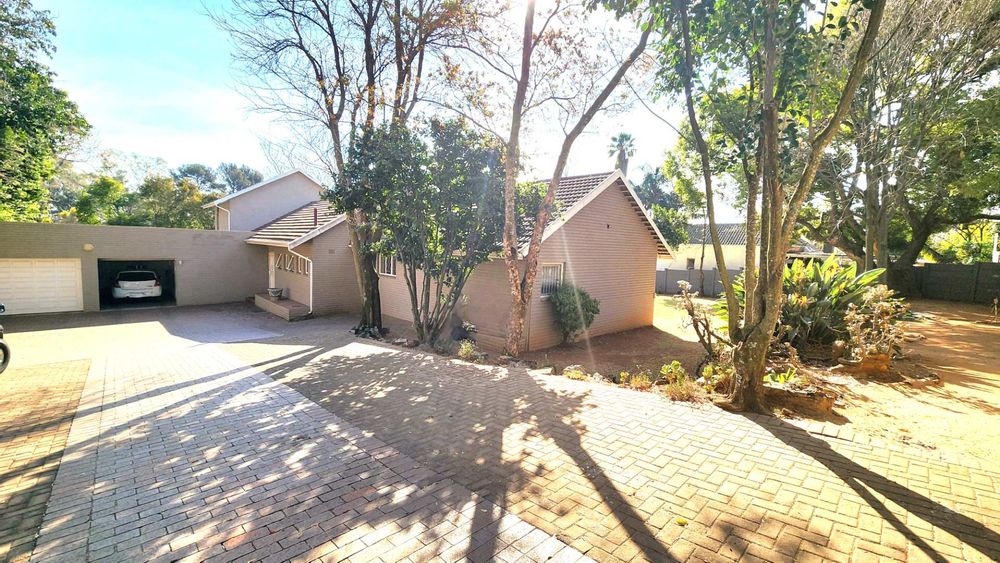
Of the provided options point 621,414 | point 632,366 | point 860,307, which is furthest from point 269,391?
point 860,307

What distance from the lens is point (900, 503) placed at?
3531mm

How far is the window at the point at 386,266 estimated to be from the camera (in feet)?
54.8

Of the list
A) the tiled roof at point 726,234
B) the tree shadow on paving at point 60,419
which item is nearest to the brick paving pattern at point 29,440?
the tree shadow on paving at point 60,419

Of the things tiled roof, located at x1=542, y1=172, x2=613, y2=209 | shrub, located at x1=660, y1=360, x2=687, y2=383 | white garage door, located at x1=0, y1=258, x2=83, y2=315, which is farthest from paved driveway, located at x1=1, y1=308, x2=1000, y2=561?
white garage door, located at x1=0, y1=258, x2=83, y2=315

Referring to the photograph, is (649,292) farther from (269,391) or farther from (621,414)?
(269,391)

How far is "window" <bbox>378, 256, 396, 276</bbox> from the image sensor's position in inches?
657

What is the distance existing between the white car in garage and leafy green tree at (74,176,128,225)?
10870 millimetres

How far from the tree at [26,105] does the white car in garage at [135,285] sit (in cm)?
414

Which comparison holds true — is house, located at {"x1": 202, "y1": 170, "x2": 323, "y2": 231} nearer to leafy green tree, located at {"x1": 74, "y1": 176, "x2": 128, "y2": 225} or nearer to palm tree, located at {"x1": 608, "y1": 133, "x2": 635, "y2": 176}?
leafy green tree, located at {"x1": 74, "y1": 176, "x2": 128, "y2": 225}

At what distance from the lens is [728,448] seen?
4676 mm

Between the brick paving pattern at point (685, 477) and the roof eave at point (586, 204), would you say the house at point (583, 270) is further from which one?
the brick paving pattern at point (685, 477)

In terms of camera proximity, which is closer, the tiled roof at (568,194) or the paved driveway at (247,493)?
the paved driveway at (247,493)

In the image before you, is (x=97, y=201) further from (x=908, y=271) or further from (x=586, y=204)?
(x=908, y=271)

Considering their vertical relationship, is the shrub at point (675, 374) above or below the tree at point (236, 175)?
below
